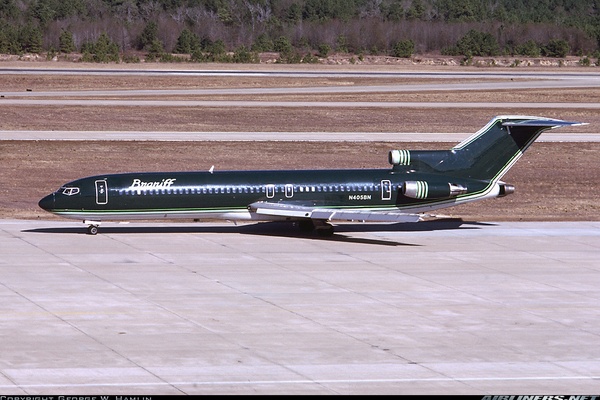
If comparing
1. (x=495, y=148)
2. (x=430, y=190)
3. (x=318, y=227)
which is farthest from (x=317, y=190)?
→ (x=495, y=148)

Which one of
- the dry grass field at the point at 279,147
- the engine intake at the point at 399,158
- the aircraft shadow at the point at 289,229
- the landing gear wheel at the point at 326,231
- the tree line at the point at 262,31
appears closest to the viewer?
the aircraft shadow at the point at 289,229

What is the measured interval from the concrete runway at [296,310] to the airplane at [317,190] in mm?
1199

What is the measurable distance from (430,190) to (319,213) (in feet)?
14.8

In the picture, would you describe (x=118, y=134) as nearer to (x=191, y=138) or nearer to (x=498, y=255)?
(x=191, y=138)

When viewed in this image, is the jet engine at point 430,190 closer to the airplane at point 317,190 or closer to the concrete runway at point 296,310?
the airplane at point 317,190

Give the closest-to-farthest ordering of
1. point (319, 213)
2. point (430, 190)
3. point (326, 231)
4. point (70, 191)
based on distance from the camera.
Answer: point (70, 191) < point (319, 213) < point (430, 190) < point (326, 231)

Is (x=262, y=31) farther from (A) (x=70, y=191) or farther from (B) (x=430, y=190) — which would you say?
(A) (x=70, y=191)

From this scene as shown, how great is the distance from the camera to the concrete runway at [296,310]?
24297 millimetres

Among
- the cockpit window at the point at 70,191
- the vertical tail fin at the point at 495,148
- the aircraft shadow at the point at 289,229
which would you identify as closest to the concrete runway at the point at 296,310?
the aircraft shadow at the point at 289,229

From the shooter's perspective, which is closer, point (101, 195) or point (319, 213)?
point (101, 195)

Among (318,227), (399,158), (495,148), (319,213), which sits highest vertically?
(495,148)

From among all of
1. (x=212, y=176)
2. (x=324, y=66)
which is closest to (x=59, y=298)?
(x=212, y=176)

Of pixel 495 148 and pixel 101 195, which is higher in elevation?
pixel 495 148

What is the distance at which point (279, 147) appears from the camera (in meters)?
66.4
